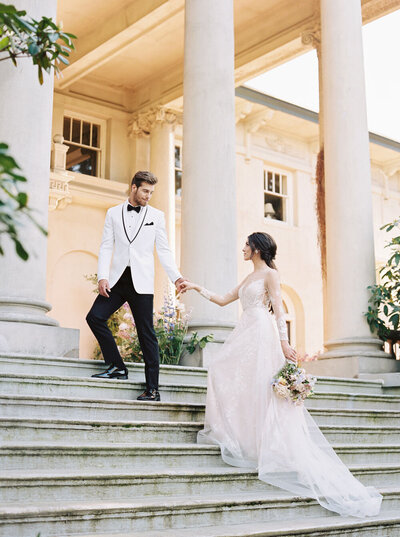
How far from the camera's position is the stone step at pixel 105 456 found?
4.57m

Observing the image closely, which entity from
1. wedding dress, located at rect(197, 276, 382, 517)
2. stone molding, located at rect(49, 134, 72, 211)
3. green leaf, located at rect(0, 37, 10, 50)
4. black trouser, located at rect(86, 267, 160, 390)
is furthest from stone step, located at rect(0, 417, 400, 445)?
stone molding, located at rect(49, 134, 72, 211)

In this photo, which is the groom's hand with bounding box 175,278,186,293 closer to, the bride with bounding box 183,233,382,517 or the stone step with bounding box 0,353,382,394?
the bride with bounding box 183,233,382,517

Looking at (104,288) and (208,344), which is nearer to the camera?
(104,288)

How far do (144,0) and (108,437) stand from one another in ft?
34.1

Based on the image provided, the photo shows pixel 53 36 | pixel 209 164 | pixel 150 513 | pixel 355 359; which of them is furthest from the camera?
pixel 355 359

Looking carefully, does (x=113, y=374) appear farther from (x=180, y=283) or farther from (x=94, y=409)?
(x=180, y=283)

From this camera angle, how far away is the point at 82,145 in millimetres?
17172

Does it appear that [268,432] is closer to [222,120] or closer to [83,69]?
[222,120]

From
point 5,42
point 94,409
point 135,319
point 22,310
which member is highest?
point 5,42

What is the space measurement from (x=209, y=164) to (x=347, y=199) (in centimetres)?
217

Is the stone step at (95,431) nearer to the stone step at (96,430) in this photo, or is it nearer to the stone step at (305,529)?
the stone step at (96,430)

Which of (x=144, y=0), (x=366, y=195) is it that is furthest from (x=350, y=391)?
(x=144, y=0)

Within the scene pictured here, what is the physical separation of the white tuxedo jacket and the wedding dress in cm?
78

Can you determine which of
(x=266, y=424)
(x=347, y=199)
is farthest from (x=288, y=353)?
(x=347, y=199)
